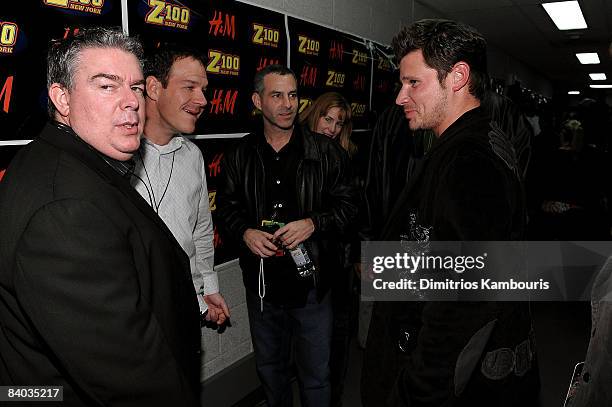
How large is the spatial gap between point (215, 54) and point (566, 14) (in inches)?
221

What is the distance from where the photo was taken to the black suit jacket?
830mm

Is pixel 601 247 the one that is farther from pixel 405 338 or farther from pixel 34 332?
pixel 34 332

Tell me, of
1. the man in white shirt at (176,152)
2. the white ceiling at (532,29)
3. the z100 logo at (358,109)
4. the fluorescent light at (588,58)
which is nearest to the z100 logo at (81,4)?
the man in white shirt at (176,152)

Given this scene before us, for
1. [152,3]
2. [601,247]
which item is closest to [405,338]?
[152,3]

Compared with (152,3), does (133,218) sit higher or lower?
lower

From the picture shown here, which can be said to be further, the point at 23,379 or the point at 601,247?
the point at 601,247

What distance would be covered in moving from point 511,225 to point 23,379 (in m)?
1.16

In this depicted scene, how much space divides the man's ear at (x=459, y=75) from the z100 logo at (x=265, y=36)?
1.63 meters

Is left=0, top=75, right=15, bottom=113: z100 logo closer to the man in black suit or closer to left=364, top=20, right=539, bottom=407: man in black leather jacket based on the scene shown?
the man in black suit

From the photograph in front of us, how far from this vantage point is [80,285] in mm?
836

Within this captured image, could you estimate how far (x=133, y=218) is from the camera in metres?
0.97

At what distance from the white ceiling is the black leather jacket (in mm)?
2717

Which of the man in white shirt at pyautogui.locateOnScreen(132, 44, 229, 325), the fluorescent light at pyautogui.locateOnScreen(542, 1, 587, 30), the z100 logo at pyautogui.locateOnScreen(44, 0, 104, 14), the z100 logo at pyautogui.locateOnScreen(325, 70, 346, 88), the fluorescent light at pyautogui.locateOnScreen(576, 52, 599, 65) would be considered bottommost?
the man in white shirt at pyautogui.locateOnScreen(132, 44, 229, 325)

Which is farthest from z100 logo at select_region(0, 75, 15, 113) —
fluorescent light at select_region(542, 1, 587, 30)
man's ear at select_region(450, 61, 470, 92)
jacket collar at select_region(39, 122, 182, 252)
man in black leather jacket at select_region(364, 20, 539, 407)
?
fluorescent light at select_region(542, 1, 587, 30)
